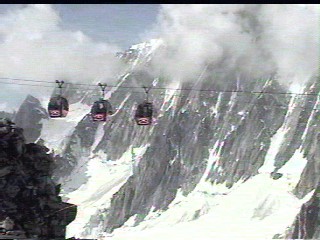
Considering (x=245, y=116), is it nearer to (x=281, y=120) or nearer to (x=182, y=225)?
(x=281, y=120)

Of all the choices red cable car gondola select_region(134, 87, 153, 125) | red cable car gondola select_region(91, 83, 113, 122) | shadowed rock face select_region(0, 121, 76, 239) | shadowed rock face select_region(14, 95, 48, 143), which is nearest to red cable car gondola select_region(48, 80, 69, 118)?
red cable car gondola select_region(91, 83, 113, 122)

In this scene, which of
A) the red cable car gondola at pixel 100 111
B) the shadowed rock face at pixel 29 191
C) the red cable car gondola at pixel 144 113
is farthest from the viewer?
the shadowed rock face at pixel 29 191

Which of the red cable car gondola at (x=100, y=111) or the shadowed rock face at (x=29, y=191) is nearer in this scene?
the red cable car gondola at (x=100, y=111)

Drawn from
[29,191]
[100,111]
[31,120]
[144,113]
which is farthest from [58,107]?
[31,120]

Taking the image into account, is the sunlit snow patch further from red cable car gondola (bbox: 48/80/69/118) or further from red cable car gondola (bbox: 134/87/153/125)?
red cable car gondola (bbox: 134/87/153/125)

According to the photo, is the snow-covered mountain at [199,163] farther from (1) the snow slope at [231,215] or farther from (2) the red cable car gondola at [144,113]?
(2) the red cable car gondola at [144,113]

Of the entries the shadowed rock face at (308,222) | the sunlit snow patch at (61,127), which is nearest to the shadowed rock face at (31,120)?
the sunlit snow patch at (61,127)
